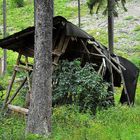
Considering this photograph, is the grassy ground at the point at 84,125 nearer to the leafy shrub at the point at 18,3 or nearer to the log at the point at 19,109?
the log at the point at 19,109

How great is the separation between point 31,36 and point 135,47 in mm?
30916

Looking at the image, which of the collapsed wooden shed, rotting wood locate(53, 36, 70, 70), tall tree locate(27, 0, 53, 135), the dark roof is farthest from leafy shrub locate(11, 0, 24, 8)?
tall tree locate(27, 0, 53, 135)

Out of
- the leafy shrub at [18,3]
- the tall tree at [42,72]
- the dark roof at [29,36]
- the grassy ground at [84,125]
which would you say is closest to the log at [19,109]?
the grassy ground at [84,125]

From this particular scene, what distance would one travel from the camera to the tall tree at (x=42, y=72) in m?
11.2

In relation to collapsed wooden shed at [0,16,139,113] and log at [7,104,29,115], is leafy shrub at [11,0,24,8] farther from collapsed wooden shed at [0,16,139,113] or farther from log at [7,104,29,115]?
log at [7,104,29,115]

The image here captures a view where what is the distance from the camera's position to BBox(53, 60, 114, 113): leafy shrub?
1594 centimetres

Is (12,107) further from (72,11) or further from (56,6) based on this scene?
(56,6)

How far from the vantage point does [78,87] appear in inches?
624

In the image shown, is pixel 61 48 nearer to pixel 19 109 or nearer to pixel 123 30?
pixel 19 109

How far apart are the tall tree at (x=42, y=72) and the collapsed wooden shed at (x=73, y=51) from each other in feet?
14.8

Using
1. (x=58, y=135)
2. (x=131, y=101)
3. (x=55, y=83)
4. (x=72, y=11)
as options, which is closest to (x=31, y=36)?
(x=55, y=83)

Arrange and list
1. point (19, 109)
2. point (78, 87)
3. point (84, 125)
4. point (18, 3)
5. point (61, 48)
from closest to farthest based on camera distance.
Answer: point (84, 125), point (78, 87), point (19, 109), point (61, 48), point (18, 3)

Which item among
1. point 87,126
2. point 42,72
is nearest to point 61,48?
point 87,126

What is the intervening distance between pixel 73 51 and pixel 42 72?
6815mm
